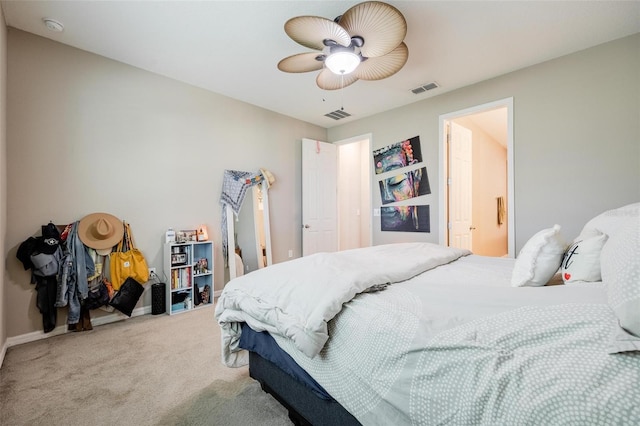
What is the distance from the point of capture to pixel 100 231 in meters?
2.75

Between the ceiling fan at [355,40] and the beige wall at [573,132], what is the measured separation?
1.82 meters

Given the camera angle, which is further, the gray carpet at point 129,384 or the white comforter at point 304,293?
Answer: the gray carpet at point 129,384

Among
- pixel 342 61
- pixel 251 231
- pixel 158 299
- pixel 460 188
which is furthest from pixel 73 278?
pixel 460 188

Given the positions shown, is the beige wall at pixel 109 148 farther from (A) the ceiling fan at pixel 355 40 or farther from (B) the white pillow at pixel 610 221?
(B) the white pillow at pixel 610 221

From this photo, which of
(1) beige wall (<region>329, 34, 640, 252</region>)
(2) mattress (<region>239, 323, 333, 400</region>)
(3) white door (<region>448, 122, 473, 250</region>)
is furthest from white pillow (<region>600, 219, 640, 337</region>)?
(3) white door (<region>448, 122, 473, 250</region>)

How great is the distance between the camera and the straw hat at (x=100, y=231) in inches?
106

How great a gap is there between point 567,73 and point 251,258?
436 centimetres

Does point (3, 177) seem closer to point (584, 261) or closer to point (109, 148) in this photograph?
point (109, 148)

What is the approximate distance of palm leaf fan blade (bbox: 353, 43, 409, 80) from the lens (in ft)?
7.51

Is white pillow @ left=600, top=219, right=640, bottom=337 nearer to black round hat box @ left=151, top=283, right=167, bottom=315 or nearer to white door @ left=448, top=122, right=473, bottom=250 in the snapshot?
white door @ left=448, top=122, right=473, bottom=250

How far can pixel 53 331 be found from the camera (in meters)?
2.58

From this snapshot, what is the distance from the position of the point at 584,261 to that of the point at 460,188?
2994 mm

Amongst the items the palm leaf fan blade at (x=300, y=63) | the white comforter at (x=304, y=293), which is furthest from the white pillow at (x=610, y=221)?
the palm leaf fan blade at (x=300, y=63)

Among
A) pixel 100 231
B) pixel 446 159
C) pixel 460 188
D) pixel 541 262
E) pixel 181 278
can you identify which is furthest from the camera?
pixel 460 188
